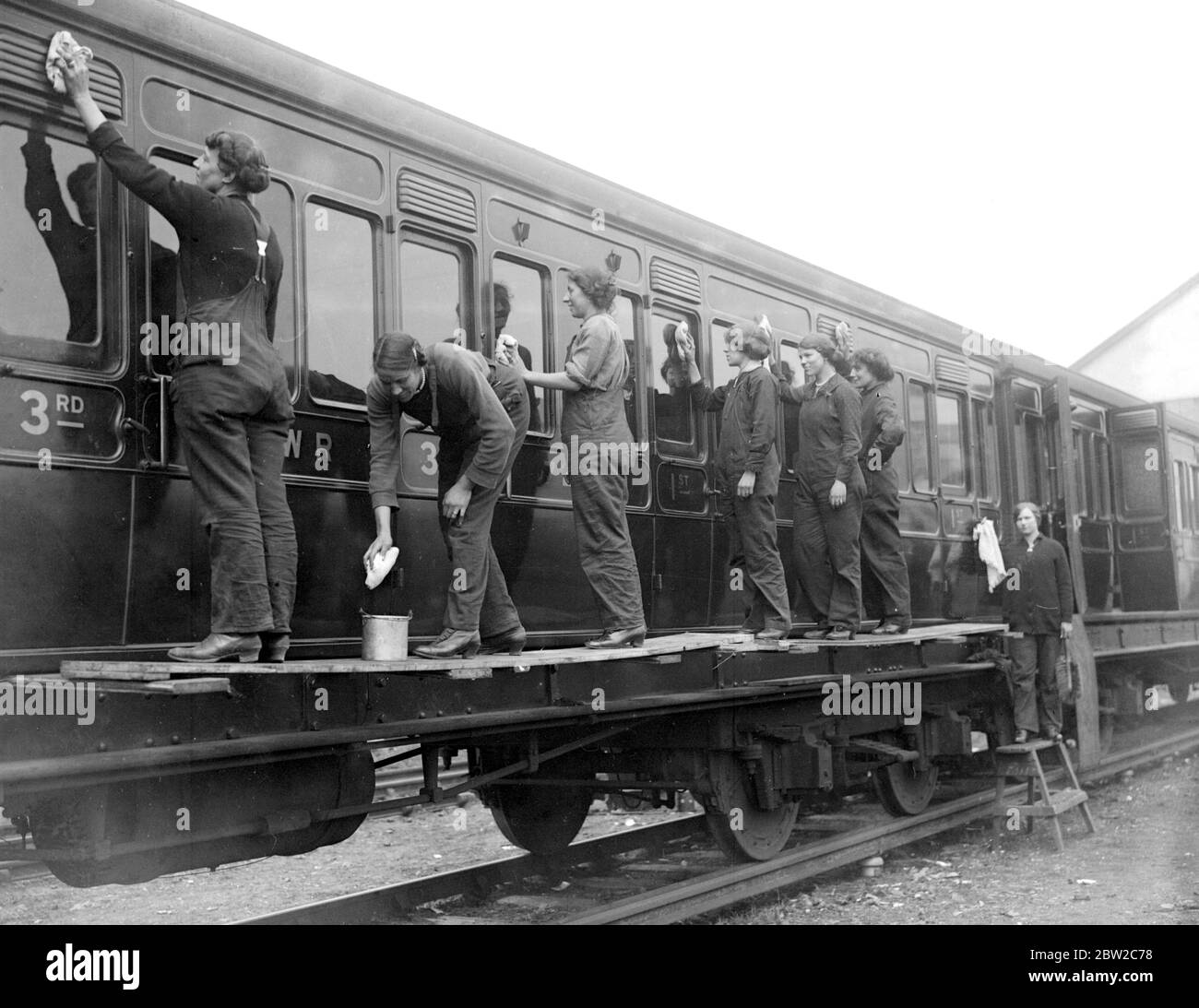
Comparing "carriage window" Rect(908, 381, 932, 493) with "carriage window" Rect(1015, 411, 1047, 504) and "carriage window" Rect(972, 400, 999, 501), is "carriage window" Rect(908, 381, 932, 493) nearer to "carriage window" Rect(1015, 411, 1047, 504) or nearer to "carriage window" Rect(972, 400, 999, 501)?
"carriage window" Rect(972, 400, 999, 501)

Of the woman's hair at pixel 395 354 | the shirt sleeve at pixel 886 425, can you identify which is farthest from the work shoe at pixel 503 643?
the shirt sleeve at pixel 886 425

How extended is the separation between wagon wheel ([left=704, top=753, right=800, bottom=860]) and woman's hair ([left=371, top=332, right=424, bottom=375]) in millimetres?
2909

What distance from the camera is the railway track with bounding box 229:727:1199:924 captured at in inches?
238

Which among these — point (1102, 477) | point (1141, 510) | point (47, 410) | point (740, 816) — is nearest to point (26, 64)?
point (47, 410)

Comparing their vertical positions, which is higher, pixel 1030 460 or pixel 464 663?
pixel 1030 460

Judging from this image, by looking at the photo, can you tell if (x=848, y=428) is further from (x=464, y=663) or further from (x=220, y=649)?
(x=220, y=649)

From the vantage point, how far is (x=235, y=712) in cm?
419

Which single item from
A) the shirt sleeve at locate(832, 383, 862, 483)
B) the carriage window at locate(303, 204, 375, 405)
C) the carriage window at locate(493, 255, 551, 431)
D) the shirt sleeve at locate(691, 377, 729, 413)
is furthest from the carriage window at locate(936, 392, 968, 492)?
the carriage window at locate(303, 204, 375, 405)

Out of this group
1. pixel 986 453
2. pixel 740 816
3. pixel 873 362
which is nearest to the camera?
pixel 740 816

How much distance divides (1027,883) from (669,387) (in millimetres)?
3410

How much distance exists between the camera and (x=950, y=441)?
10.6m
